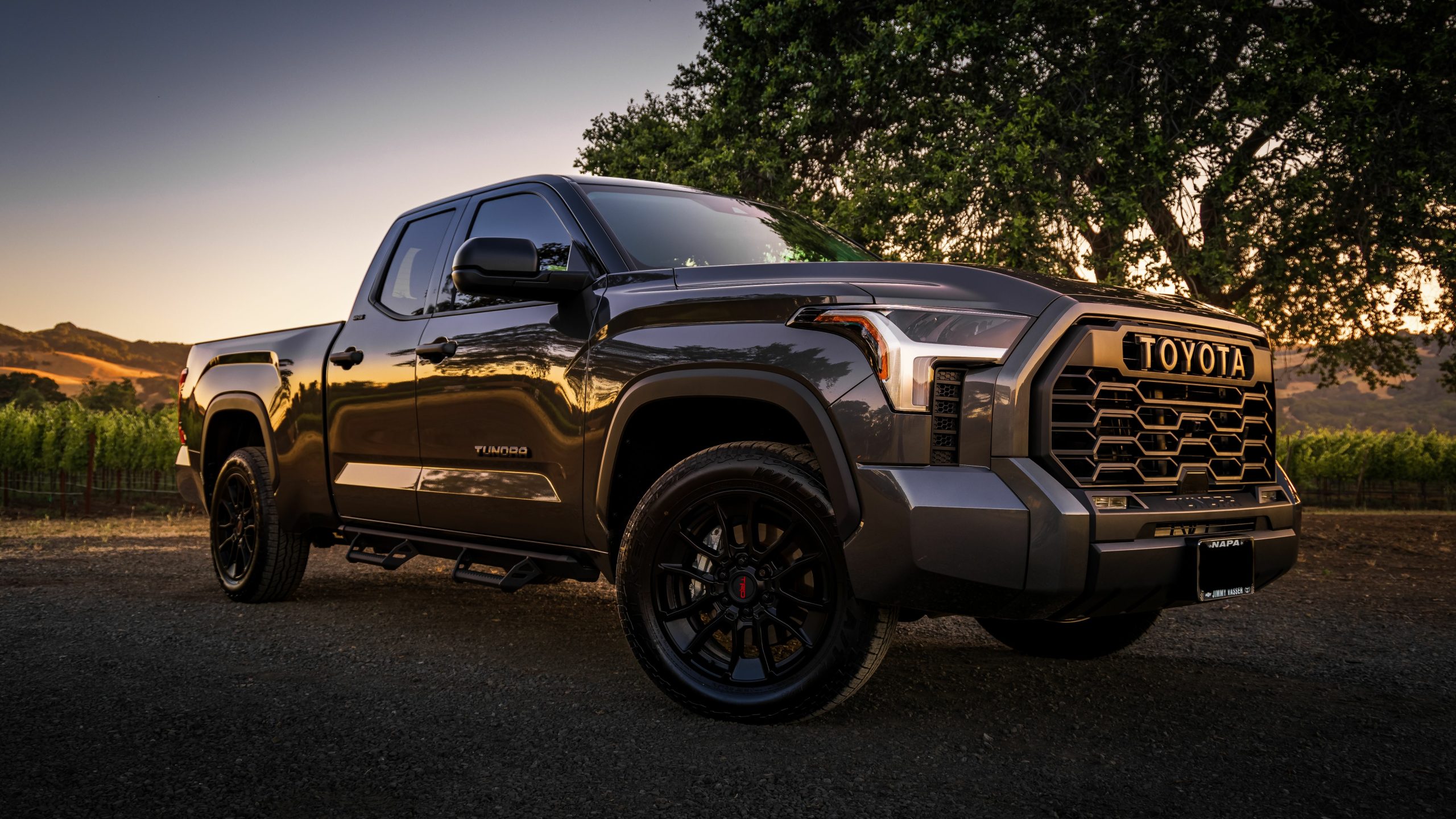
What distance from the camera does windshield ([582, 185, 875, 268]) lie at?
4.36 meters

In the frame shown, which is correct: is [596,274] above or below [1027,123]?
below

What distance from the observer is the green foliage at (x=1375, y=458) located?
37562 millimetres

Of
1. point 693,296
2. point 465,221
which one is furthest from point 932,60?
point 693,296

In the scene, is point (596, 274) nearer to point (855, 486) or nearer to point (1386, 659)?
point (855, 486)

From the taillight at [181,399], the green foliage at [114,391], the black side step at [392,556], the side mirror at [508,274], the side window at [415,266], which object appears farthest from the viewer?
the green foliage at [114,391]

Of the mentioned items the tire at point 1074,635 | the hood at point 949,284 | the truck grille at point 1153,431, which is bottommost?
the tire at point 1074,635

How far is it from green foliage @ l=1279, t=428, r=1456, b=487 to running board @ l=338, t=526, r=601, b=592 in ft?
124

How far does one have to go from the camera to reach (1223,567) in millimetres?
3404

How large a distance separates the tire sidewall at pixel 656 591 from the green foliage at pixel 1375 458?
38.2 metres

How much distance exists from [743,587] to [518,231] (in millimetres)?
2141

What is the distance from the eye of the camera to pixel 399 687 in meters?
4.18

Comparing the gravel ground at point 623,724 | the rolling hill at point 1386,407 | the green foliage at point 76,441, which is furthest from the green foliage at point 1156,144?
the rolling hill at point 1386,407

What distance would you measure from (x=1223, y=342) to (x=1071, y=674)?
163cm

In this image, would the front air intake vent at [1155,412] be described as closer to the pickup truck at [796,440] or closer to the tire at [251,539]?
the pickup truck at [796,440]
